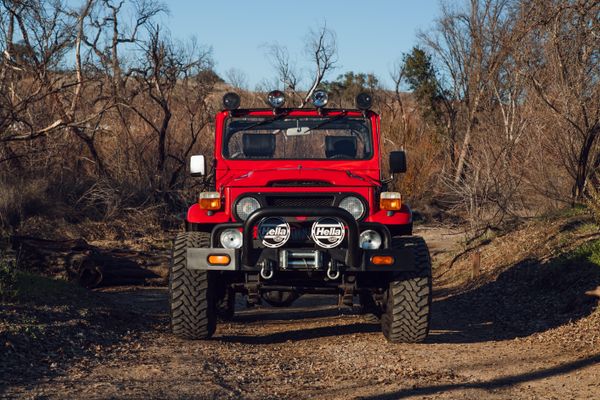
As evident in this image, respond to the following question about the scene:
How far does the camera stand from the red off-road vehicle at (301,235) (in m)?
7.62

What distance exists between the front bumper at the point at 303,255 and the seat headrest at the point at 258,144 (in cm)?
167

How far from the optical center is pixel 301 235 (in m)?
7.77

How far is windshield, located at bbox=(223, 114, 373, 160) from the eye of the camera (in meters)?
9.18

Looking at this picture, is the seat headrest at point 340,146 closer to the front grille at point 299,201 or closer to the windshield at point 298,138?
the windshield at point 298,138

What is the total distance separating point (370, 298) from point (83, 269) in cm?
491

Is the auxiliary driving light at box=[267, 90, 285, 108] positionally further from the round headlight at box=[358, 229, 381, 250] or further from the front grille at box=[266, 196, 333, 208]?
the round headlight at box=[358, 229, 381, 250]

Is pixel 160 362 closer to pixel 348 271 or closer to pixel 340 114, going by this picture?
pixel 348 271

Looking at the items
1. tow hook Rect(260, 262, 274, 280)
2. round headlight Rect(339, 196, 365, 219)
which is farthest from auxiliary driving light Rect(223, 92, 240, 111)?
tow hook Rect(260, 262, 274, 280)

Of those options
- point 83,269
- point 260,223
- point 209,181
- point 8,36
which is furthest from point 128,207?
point 260,223

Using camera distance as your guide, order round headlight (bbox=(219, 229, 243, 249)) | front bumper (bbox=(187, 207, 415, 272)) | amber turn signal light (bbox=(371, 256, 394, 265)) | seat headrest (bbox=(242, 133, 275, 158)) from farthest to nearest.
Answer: seat headrest (bbox=(242, 133, 275, 158)) → round headlight (bbox=(219, 229, 243, 249)) → amber turn signal light (bbox=(371, 256, 394, 265)) → front bumper (bbox=(187, 207, 415, 272))

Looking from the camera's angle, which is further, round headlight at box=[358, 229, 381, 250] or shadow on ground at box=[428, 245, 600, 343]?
shadow on ground at box=[428, 245, 600, 343]

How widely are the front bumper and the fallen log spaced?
5.29m

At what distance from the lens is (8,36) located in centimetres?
1518

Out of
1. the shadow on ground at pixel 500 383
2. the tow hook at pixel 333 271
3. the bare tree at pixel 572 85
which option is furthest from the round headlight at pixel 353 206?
the bare tree at pixel 572 85
